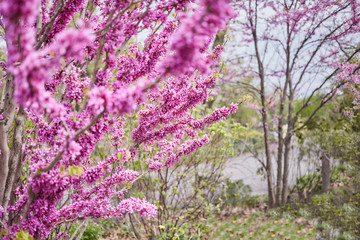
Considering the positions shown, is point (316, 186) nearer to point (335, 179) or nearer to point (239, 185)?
point (335, 179)

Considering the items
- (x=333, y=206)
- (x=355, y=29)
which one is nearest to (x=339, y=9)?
(x=355, y=29)

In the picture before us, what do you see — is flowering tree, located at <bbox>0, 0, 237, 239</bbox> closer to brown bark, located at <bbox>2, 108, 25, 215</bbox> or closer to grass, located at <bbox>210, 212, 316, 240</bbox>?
brown bark, located at <bbox>2, 108, 25, 215</bbox>

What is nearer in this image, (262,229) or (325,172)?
(262,229)

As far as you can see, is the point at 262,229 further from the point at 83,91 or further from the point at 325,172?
the point at 83,91

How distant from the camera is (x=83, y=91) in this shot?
1.45 m

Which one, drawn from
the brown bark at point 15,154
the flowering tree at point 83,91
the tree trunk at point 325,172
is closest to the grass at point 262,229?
the tree trunk at point 325,172

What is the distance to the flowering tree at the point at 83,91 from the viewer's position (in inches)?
39.8

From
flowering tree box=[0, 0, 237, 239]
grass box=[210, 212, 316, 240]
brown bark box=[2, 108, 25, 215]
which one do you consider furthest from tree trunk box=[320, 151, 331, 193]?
brown bark box=[2, 108, 25, 215]

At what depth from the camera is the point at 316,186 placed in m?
8.06

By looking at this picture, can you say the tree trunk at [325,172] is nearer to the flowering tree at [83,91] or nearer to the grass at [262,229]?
the grass at [262,229]

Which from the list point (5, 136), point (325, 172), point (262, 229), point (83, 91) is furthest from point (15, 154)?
point (325, 172)

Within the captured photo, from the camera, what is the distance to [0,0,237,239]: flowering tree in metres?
1.01

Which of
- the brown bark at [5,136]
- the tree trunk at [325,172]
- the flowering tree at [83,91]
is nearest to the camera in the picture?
the flowering tree at [83,91]

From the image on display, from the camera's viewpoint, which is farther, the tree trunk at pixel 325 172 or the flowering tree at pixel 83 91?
the tree trunk at pixel 325 172
